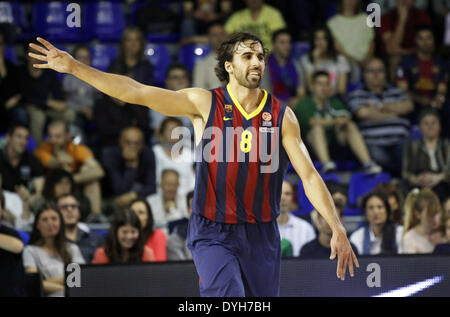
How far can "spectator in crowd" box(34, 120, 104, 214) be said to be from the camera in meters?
8.37

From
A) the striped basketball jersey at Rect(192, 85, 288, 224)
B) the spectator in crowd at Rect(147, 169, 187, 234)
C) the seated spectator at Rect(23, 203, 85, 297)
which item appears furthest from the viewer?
the spectator in crowd at Rect(147, 169, 187, 234)

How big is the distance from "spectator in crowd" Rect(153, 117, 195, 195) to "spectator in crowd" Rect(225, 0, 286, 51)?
1.71 meters

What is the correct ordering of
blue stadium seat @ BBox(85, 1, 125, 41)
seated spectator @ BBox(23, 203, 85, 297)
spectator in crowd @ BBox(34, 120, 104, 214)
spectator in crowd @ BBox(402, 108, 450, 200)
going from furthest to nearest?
blue stadium seat @ BBox(85, 1, 125, 41) → spectator in crowd @ BBox(402, 108, 450, 200) → spectator in crowd @ BBox(34, 120, 104, 214) → seated spectator @ BBox(23, 203, 85, 297)

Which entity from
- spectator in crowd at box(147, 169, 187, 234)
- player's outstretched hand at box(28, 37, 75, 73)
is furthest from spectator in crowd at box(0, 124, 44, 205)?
player's outstretched hand at box(28, 37, 75, 73)

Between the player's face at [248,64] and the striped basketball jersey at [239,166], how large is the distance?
173mm

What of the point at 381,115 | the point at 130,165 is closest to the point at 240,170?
the point at 130,165

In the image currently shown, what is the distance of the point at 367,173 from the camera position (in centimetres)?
869

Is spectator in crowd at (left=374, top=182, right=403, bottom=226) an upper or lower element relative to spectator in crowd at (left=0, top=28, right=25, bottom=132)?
lower

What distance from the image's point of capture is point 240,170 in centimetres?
506

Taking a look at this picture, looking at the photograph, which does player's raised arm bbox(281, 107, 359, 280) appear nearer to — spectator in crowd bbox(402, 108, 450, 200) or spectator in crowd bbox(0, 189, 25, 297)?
spectator in crowd bbox(0, 189, 25, 297)

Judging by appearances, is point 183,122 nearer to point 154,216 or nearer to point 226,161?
point 154,216

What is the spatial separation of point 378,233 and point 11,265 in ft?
9.94

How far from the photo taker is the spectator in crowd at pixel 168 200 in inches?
315

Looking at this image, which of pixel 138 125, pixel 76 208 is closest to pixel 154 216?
pixel 76 208
